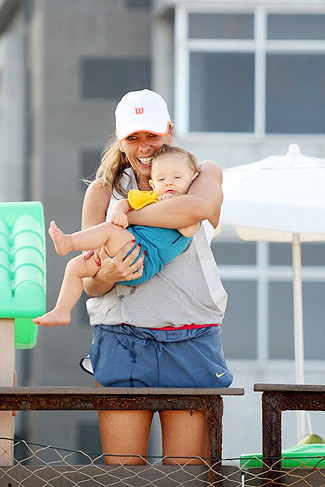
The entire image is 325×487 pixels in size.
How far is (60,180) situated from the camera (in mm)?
15477

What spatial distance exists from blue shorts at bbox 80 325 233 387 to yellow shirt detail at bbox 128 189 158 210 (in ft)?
1.29

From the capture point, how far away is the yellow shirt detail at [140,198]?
135 inches

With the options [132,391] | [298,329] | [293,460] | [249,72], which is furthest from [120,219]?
[249,72]

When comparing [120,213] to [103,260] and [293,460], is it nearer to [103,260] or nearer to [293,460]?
[103,260]

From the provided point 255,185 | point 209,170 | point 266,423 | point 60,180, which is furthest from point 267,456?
point 60,180

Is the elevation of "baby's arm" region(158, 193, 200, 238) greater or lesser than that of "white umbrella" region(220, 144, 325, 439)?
lesser

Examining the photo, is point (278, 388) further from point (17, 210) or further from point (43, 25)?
point (43, 25)

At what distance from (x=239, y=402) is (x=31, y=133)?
17.1 feet

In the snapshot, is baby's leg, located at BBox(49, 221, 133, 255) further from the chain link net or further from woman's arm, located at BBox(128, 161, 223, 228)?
the chain link net

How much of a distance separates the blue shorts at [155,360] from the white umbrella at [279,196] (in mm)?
2213

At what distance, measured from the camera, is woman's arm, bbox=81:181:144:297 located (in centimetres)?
336

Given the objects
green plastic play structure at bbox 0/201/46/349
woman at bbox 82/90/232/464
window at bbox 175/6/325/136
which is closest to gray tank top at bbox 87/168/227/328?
woman at bbox 82/90/232/464

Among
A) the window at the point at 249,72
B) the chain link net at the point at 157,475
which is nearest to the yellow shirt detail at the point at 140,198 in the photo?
the chain link net at the point at 157,475

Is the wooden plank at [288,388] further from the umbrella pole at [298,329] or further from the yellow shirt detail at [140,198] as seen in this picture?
the umbrella pole at [298,329]
